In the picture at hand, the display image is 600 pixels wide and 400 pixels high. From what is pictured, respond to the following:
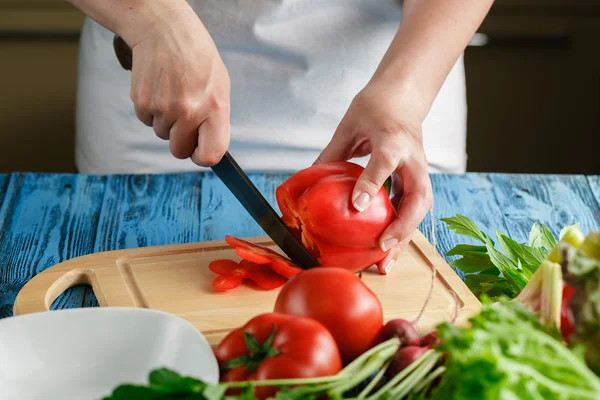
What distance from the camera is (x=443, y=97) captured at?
168 cm

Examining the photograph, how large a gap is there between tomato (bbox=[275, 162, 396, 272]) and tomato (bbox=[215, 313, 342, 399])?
36 centimetres

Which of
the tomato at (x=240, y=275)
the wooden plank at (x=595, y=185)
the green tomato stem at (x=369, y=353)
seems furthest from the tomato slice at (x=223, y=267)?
the wooden plank at (x=595, y=185)

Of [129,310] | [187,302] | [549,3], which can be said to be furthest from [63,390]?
[549,3]

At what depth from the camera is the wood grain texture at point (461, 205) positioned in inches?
53.3

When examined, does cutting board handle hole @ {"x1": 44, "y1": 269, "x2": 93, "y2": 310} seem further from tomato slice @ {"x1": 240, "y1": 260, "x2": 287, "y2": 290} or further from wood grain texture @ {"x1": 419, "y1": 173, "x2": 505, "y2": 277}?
wood grain texture @ {"x1": 419, "y1": 173, "x2": 505, "y2": 277}

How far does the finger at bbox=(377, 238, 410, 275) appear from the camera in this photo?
1181 mm

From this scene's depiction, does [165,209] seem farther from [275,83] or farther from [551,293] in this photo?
[551,293]

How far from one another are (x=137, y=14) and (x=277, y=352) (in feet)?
2.23

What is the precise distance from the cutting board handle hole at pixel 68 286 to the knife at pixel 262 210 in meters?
0.28

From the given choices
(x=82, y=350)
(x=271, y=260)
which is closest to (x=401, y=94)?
(x=271, y=260)

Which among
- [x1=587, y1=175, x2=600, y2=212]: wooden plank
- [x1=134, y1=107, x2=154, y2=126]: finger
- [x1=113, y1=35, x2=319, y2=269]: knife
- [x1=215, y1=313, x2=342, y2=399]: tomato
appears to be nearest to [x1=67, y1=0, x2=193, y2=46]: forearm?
[x1=134, y1=107, x2=154, y2=126]: finger

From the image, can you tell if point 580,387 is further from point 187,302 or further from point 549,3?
point 549,3

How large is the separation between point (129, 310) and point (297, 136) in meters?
0.80

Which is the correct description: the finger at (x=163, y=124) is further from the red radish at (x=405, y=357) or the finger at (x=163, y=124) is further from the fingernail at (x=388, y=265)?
the red radish at (x=405, y=357)
